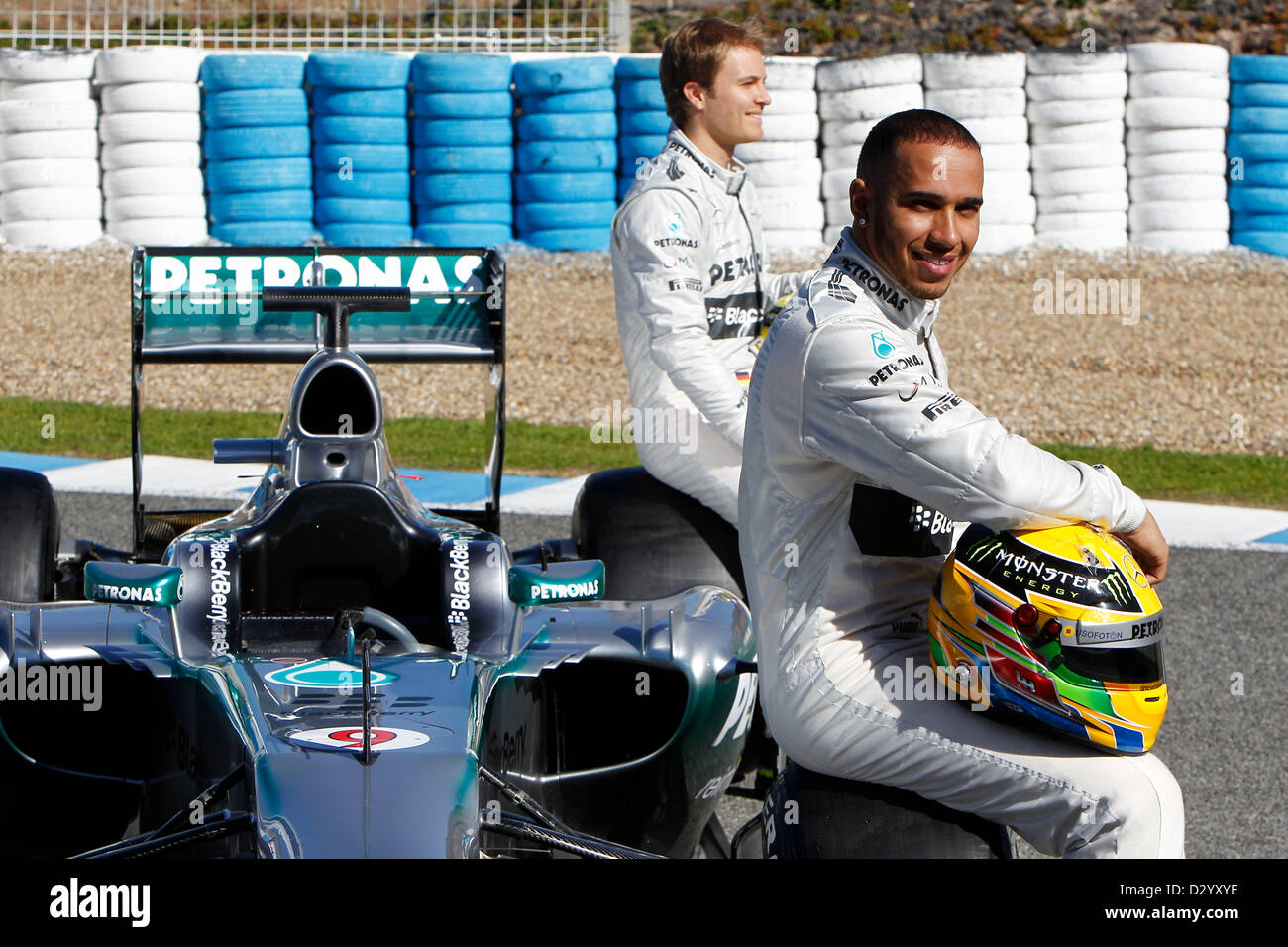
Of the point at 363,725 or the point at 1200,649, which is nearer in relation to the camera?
the point at 363,725

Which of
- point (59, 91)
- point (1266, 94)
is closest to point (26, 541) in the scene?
point (59, 91)

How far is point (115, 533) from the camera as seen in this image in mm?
7844

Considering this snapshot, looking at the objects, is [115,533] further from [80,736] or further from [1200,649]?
[1200,649]

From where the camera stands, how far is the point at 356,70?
1487 cm

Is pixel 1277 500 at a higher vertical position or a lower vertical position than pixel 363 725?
lower

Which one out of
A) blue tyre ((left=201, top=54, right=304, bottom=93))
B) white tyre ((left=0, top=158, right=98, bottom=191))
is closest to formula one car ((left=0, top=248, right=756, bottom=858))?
blue tyre ((left=201, top=54, right=304, bottom=93))

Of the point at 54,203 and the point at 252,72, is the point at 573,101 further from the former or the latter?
the point at 54,203

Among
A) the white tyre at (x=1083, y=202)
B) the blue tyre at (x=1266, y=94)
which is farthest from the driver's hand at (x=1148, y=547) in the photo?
the blue tyre at (x=1266, y=94)

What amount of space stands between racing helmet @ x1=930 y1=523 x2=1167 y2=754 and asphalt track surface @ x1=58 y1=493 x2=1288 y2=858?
6.43ft

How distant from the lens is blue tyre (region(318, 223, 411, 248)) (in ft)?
49.3

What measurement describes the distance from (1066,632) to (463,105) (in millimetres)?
13023

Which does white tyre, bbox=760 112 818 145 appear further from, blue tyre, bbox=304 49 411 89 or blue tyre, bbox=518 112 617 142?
blue tyre, bbox=304 49 411 89

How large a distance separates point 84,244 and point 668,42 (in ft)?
40.5

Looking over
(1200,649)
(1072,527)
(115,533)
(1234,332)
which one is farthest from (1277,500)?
(1072,527)
